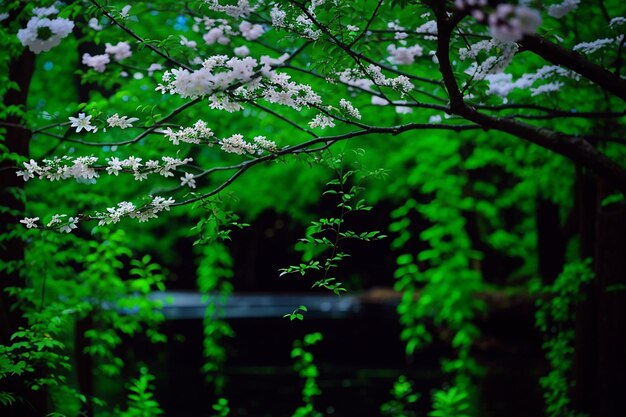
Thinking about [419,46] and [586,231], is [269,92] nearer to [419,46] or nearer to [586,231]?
[419,46]

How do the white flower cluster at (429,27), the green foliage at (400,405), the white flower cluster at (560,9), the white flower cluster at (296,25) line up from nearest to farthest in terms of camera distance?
1. the white flower cluster at (296,25)
2. the white flower cluster at (560,9)
3. the white flower cluster at (429,27)
4. the green foliage at (400,405)

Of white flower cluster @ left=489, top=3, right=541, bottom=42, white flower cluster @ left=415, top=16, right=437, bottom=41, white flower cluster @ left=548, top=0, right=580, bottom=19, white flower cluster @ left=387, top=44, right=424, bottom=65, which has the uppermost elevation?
white flower cluster @ left=387, top=44, right=424, bottom=65

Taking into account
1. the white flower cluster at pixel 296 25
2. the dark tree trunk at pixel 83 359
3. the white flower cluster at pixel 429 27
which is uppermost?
the white flower cluster at pixel 429 27

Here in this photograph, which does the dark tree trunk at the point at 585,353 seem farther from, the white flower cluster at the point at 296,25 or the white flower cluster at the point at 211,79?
the white flower cluster at the point at 211,79

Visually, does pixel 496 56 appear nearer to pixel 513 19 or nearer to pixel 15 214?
pixel 513 19

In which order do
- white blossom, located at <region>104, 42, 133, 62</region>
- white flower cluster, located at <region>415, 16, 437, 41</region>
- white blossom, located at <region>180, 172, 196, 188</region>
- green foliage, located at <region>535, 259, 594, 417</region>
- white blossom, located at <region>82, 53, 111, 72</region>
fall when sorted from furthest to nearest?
green foliage, located at <region>535, 259, 594, 417</region>
white blossom, located at <region>104, 42, 133, 62</region>
white blossom, located at <region>82, 53, 111, 72</region>
white flower cluster, located at <region>415, 16, 437, 41</region>
white blossom, located at <region>180, 172, 196, 188</region>

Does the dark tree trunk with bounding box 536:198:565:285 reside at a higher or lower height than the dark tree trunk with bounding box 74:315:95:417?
higher

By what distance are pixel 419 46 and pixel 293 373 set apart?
721cm

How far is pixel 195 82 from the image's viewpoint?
2.67 meters

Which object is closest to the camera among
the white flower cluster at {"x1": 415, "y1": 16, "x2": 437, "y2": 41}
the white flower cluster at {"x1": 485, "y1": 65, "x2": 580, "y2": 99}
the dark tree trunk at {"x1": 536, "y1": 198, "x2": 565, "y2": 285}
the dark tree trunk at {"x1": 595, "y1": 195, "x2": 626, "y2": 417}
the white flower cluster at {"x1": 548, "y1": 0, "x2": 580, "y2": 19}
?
the white flower cluster at {"x1": 548, "y1": 0, "x2": 580, "y2": 19}

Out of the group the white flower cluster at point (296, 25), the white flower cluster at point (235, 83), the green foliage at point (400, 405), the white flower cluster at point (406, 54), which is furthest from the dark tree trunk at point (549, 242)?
the white flower cluster at point (235, 83)

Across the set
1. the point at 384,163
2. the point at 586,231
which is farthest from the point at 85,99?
the point at 384,163

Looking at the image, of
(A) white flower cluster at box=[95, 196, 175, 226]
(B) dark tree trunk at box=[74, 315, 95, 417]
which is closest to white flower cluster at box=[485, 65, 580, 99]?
(A) white flower cluster at box=[95, 196, 175, 226]

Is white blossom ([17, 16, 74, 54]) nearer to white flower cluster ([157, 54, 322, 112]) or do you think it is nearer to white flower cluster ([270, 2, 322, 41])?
white flower cluster ([157, 54, 322, 112])
